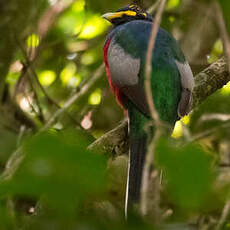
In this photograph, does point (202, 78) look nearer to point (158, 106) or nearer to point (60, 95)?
point (158, 106)

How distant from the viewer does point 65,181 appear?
1362 mm

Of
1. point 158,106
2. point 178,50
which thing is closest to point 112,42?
point 178,50

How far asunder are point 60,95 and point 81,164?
5.09 metres

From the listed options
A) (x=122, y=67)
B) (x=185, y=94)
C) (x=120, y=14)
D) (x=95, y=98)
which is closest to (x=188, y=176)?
(x=185, y=94)

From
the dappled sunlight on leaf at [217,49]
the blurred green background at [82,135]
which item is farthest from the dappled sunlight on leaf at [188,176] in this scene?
the dappled sunlight on leaf at [217,49]

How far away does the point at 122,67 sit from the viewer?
365 centimetres

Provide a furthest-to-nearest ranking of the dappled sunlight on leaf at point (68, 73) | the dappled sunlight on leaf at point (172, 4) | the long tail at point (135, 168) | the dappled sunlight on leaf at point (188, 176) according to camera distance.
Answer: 1. the dappled sunlight on leaf at point (68, 73)
2. the dappled sunlight on leaf at point (172, 4)
3. the long tail at point (135, 168)
4. the dappled sunlight on leaf at point (188, 176)

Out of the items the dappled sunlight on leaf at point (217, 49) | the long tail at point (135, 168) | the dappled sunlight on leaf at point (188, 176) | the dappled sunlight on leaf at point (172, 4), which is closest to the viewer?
the dappled sunlight on leaf at point (188, 176)

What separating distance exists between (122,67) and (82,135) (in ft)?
2.75

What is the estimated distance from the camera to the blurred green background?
1346 millimetres

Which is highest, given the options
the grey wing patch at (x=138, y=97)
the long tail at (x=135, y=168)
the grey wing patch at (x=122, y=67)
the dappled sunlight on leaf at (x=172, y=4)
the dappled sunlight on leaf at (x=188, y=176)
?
the dappled sunlight on leaf at (x=188, y=176)

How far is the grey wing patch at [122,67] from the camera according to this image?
3.55 meters

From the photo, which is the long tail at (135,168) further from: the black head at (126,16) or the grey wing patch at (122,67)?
the black head at (126,16)

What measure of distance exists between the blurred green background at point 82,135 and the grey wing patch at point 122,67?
480mm
